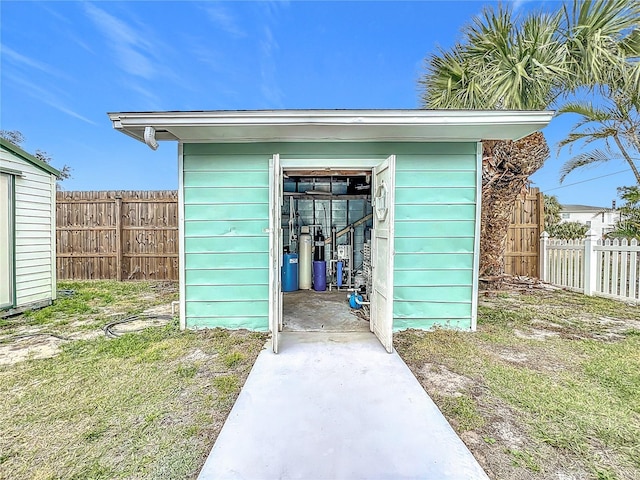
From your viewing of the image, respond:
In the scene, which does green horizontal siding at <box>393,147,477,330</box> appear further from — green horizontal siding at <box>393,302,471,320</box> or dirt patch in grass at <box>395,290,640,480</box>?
dirt patch in grass at <box>395,290,640,480</box>

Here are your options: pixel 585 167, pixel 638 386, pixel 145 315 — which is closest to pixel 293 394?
pixel 638 386

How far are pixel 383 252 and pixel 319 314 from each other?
170 cm

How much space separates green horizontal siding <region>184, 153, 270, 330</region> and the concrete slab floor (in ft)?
1.88

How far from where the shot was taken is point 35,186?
511cm

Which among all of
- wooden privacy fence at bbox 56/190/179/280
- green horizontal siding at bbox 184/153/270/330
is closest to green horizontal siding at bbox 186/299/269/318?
green horizontal siding at bbox 184/153/270/330

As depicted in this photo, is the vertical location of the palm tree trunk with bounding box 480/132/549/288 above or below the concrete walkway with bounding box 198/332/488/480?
above

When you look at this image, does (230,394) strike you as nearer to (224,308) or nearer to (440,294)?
(224,308)

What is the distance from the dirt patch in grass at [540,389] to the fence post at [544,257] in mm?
2688

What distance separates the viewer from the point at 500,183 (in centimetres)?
608

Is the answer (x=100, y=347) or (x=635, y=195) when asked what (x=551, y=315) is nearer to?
(x=635, y=195)

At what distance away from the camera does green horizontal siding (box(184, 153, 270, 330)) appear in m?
3.91

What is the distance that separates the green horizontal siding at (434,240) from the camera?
12.9ft

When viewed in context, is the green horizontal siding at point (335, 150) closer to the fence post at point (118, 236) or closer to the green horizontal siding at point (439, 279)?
the green horizontal siding at point (439, 279)

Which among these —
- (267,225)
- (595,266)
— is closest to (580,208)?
(595,266)
